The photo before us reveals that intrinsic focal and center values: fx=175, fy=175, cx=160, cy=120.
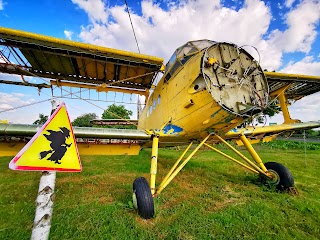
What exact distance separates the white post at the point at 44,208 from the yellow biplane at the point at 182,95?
2048 millimetres

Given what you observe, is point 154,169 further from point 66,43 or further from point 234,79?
point 66,43

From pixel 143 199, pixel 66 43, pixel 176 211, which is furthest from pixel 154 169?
pixel 66 43

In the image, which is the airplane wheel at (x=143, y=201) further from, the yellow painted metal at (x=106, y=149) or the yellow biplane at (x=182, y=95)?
the yellow painted metal at (x=106, y=149)

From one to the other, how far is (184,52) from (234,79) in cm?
142

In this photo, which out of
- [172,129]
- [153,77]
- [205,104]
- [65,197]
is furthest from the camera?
[153,77]

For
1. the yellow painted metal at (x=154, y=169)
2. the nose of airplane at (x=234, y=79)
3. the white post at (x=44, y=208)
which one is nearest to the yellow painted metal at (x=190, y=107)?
the nose of airplane at (x=234, y=79)

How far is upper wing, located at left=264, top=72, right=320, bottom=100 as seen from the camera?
268 inches

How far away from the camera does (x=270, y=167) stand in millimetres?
5246

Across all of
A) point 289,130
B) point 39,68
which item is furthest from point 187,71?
point 39,68

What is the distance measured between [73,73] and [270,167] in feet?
25.5

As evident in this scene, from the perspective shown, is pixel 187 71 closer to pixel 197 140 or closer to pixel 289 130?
pixel 197 140

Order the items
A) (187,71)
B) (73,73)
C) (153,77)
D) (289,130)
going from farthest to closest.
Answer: (153,77) → (73,73) → (289,130) → (187,71)

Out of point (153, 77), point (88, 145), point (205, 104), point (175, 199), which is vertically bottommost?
point (175, 199)

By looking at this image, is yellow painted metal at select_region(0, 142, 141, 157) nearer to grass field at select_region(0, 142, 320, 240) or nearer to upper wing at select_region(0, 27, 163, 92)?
grass field at select_region(0, 142, 320, 240)
